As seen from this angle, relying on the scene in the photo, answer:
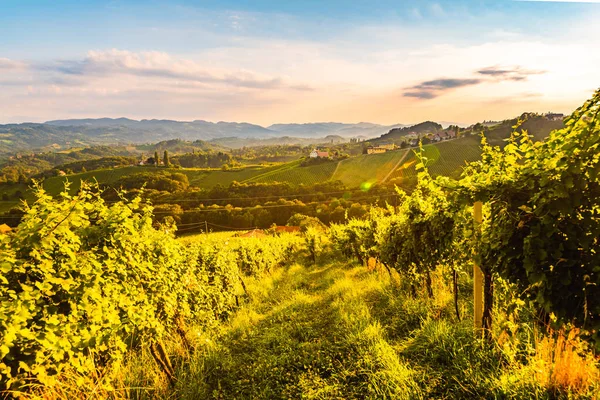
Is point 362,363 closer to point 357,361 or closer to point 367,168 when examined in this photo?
point 357,361

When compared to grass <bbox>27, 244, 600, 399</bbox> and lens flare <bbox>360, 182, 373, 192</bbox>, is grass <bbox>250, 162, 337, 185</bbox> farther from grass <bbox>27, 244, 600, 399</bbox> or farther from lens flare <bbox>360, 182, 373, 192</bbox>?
grass <bbox>27, 244, 600, 399</bbox>

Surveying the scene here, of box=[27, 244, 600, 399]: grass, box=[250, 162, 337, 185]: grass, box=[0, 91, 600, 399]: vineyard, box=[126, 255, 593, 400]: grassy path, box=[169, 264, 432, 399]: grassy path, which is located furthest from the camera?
box=[250, 162, 337, 185]: grass

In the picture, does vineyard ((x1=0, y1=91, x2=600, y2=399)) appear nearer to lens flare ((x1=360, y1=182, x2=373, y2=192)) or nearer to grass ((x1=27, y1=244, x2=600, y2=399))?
grass ((x1=27, y1=244, x2=600, y2=399))

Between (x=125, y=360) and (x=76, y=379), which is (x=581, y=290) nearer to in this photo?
(x=76, y=379)

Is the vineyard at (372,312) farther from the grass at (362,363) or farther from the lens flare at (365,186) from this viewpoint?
the lens flare at (365,186)

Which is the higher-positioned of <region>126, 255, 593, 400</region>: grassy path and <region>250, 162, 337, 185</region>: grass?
<region>250, 162, 337, 185</region>: grass

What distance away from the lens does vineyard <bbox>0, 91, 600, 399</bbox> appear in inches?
110

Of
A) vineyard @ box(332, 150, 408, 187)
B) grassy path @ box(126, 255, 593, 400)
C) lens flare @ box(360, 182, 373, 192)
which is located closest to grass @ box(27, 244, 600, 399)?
grassy path @ box(126, 255, 593, 400)

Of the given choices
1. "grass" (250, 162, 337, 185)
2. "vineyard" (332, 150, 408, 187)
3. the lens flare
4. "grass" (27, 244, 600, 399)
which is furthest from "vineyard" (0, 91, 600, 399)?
"grass" (250, 162, 337, 185)

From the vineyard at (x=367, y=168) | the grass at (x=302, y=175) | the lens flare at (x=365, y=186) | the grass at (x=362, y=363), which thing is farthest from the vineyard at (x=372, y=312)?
the grass at (x=302, y=175)

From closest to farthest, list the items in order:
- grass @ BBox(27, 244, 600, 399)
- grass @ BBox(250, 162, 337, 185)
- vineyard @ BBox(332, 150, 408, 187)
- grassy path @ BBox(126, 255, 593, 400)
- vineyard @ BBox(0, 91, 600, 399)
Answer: vineyard @ BBox(0, 91, 600, 399)
grass @ BBox(27, 244, 600, 399)
grassy path @ BBox(126, 255, 593, 400)
vineyard @ BBox(332, 150, 408, 187)
grass @ BBox(250, 162, 337, 185)

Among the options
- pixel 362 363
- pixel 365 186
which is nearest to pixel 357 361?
pixel 362 363

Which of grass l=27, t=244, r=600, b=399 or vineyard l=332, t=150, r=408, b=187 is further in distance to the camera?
vineyard l=332, t=150, r=408, b=187

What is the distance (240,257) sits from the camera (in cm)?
1647
